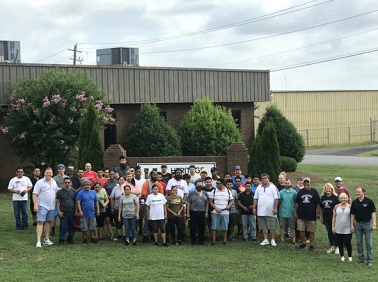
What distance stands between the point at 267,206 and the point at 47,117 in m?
12.2

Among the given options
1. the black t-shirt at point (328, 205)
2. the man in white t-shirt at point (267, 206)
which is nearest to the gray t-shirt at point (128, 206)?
the man in white t-shirt at point (267, 206)

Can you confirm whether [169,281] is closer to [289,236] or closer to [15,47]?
[289,236]

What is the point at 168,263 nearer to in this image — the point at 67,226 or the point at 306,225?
the point at 67,226

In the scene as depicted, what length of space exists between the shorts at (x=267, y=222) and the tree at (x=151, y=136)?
42.8 feet

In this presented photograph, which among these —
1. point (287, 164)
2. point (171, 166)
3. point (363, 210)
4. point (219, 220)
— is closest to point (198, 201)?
point (219, 220)

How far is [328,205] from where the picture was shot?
17.3 m

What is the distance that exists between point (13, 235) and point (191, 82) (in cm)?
1776

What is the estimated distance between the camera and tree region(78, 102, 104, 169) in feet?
82.2

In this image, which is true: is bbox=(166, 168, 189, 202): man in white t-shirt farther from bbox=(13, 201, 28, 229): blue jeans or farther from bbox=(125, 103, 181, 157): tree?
bbox=(125, 103, 181, 157): tree

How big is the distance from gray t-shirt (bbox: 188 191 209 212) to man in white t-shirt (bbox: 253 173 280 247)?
1.30 meters

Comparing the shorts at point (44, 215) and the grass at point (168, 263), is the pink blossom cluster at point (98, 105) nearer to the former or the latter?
the grass at point (168, 263)

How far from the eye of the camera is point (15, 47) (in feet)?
125

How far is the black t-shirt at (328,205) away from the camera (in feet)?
56.4

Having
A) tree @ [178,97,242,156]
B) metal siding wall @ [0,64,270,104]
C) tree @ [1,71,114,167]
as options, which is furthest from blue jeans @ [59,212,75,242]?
tree @ [178,97,242,156]
